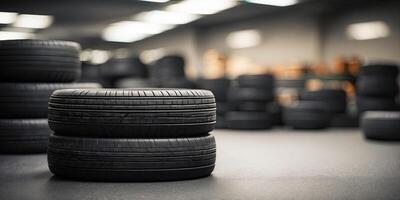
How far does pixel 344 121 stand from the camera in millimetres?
7719

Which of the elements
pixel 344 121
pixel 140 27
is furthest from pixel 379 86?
pixel 140 27

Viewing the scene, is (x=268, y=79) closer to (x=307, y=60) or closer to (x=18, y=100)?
(x=18, y=100)

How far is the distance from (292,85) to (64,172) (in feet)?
24.8

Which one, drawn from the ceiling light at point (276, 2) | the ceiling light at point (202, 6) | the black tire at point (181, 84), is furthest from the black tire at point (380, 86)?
the ceiling light at point (202, 6)

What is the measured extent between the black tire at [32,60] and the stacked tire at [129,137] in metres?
1.07

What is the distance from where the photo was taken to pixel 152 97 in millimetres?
2555

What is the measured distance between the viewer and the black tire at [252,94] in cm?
729

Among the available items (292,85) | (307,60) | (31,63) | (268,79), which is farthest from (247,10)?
(31,63)

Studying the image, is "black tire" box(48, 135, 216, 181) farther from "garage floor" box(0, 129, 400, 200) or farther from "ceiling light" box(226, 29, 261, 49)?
"ceiling light" box(226, 29, 261, 49)

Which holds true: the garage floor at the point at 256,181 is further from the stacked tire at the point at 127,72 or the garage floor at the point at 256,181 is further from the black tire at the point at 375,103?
the stacked tire at the point at 127,72

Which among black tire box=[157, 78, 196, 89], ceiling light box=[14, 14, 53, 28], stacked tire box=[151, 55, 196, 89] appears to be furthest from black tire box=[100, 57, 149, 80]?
ceiling light box=[14, 14, 53, 28]

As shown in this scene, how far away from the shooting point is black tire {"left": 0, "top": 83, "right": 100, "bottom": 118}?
3.64 meters

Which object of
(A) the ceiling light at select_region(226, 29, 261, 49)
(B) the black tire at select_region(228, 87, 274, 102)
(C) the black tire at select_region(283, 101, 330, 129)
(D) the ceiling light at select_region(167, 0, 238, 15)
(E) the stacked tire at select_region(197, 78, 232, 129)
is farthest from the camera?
(A) the ceiling light at select_region(226, 29, 261, 49)

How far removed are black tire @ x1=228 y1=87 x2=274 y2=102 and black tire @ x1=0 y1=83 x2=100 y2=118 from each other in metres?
3.97
